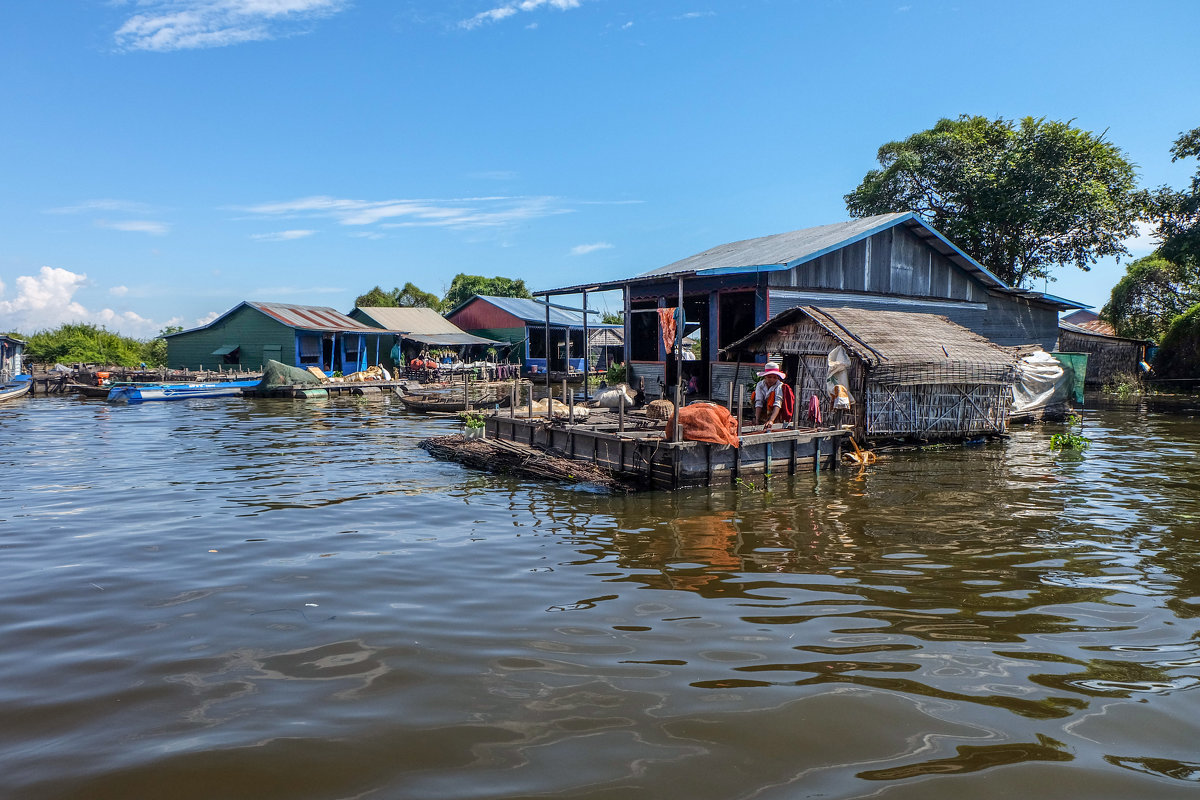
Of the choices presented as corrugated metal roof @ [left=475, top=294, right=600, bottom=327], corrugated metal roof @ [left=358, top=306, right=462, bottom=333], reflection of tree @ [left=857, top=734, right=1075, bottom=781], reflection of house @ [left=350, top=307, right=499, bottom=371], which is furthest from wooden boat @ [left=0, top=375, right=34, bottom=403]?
reflection of tree @ [left=857, top=734, right=1075, bottom=781]

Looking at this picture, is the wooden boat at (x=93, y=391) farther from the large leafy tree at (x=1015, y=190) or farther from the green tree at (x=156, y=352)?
the large leafy tree at (x=1015, y=190)

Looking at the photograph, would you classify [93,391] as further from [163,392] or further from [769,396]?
[769,396]

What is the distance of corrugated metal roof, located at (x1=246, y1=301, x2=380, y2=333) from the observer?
3703cm

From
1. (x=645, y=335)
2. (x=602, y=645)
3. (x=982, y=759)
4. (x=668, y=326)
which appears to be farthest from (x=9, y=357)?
(x=982, y=759)

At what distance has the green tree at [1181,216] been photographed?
28781 mm

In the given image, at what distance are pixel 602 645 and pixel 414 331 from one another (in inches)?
1520

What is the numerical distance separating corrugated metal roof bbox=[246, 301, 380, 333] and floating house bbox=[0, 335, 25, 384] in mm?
12750

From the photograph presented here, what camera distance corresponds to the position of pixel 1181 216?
30.0 metres

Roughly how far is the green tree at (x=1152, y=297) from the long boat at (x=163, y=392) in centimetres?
3968

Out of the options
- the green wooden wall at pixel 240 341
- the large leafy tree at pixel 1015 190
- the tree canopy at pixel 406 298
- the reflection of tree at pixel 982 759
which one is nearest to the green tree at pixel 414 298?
the tree canopy at pixel 406 298

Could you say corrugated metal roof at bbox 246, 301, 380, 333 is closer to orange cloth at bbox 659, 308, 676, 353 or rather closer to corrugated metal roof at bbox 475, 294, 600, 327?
corrugated metal roof at bbox 475, 294, 600, 327

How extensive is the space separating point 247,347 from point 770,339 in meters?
31.4

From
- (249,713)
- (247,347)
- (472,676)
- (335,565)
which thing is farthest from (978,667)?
(247,347)

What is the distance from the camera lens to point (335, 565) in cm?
768
